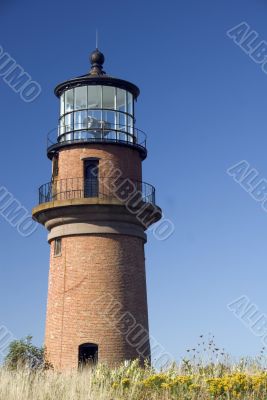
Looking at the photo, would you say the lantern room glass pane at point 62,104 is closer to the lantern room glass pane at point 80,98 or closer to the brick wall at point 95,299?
the lantern room glass pane at point 80,98

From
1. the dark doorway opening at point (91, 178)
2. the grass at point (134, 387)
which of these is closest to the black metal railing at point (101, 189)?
the dark doorway opening at point (91, 178)

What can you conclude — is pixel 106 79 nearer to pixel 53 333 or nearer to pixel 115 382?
pixel 53 333

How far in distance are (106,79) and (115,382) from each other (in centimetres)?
1356

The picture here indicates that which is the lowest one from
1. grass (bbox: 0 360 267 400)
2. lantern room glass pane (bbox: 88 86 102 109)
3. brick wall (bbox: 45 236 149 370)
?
grass (bbox: 0 360 267 400)

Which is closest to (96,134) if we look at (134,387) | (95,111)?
(95,111)

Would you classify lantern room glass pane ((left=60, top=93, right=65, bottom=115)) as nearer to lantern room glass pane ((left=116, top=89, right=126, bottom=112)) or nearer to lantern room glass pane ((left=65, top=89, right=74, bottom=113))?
lantern room glass pane ((left=65, top=89, right=74, bottom=113))

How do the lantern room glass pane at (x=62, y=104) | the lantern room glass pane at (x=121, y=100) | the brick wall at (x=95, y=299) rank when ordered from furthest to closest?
the lantern room glass pane at (x=62, y=104)
the lantern room glass pane at (x=121, y=100)
the brick wall at (x=95, y=299)

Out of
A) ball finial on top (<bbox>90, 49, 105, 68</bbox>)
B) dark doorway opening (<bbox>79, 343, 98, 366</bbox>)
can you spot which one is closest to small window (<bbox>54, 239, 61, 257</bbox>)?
dark doorway opening (<bbox>79, 343, 98, 366</bbox>)

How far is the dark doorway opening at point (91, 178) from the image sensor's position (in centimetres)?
2550

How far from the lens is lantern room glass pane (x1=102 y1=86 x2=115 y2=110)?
26297 millimetres

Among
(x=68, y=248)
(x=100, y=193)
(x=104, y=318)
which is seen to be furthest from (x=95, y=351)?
(x=100, y=193)

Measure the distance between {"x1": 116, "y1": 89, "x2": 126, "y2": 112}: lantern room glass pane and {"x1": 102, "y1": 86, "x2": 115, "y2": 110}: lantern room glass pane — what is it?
0.21 meters

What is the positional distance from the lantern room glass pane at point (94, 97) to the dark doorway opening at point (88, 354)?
8.89 m

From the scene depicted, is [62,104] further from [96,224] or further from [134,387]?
[134,387]
